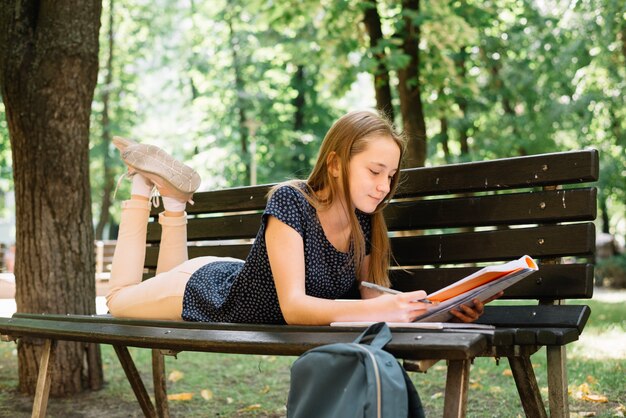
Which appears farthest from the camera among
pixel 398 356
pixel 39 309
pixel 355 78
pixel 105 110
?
pixel 105 110

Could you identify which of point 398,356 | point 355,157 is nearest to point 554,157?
point 355,157

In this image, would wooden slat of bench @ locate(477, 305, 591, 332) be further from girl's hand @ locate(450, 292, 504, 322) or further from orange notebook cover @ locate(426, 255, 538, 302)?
orange notebook cover @ locate(426, 255, 538, 302)

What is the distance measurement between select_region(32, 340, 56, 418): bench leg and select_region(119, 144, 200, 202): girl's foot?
87cm

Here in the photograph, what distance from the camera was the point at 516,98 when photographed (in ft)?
55.9

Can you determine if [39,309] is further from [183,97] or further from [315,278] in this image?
[183,97]

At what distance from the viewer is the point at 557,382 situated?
2738 mm

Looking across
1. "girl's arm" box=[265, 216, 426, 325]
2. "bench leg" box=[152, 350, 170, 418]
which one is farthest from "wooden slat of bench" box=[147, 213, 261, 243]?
"girl's arm" box=[265, 216, 426, 325]

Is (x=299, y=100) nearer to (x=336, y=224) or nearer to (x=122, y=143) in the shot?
(x=122, y=143)

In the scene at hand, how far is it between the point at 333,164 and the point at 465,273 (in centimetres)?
84

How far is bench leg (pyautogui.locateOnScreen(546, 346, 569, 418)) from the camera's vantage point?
2.70 meters

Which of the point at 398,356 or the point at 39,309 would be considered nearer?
the point at 398,356

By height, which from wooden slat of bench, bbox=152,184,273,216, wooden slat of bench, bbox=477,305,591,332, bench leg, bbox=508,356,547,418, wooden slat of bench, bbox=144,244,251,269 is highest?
wooden slat of bench, bbox=152,184,273,216

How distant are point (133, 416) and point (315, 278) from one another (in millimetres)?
2033

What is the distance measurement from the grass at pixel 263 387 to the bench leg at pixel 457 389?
208 cm
